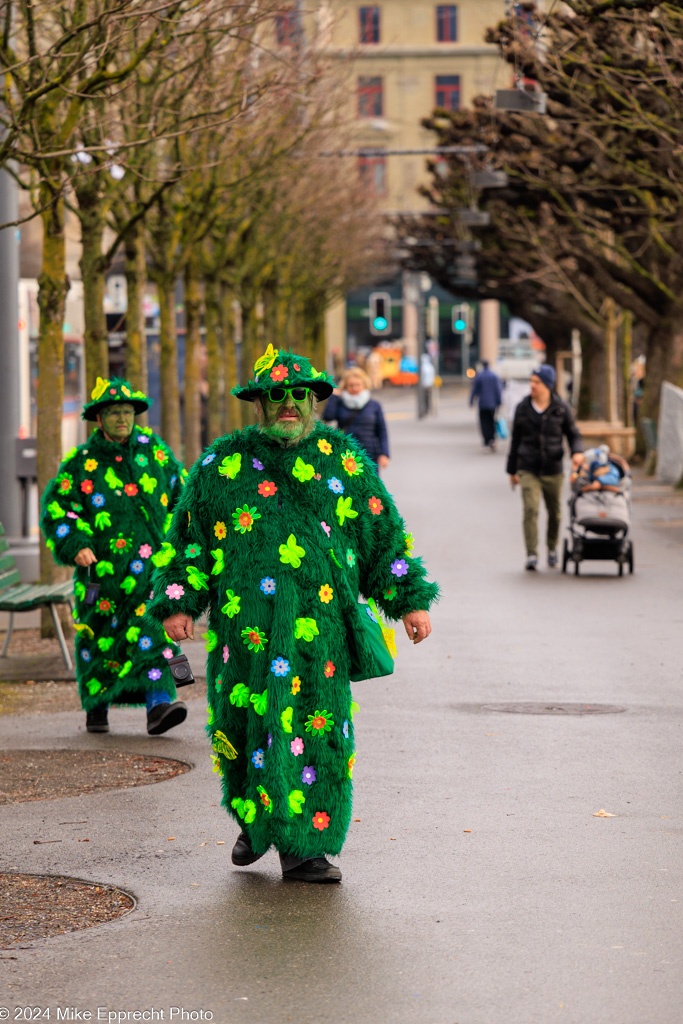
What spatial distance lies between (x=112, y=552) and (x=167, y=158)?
1176 centimetres

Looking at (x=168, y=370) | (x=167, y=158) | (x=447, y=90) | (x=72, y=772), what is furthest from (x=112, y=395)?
(x=447, y=90)

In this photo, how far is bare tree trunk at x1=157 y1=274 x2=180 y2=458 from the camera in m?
18.3

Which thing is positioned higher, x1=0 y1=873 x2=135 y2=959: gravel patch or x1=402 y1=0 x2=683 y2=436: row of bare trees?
x1=402 y1=0 x2=683 y2=436: row of bare trees

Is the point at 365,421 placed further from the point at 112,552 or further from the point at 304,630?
the point at 304,630

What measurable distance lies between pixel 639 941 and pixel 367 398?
12.7m

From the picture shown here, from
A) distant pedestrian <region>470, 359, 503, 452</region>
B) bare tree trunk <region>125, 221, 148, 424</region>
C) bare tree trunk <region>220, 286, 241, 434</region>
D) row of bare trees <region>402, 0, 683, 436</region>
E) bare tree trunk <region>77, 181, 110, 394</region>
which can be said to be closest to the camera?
bare tree trunk <region>77, 181, 110, 394</region>

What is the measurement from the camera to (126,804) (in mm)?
6840

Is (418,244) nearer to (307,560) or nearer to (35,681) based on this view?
(35,681)

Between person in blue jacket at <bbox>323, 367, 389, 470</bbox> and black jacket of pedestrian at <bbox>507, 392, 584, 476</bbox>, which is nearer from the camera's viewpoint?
black jacket of pedestrian at <bbox>507, 392, 584, 476</bbox>

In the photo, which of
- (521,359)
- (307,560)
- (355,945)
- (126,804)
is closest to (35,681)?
(126,804)

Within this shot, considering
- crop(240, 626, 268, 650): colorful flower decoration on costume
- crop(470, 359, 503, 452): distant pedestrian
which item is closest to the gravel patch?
crop(240, 626, 268, 650): colorful flower decoration on costume

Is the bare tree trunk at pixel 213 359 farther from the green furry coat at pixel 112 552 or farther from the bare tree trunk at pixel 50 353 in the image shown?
the green furry coat at pixel 112 552

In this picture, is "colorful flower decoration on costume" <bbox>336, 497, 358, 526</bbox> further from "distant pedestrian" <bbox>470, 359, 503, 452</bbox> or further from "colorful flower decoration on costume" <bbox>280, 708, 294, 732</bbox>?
"distant pedestrian" <bbox>470, 359, 503, 452</bbox>

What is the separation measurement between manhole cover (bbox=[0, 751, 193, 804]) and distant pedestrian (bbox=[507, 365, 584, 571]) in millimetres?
7608
